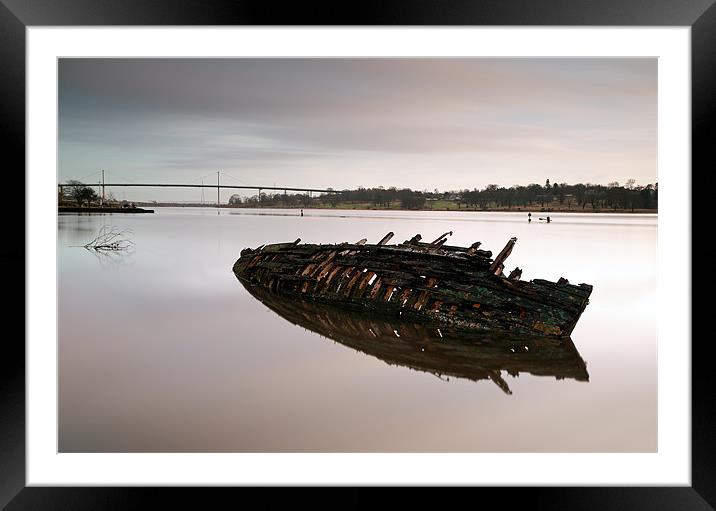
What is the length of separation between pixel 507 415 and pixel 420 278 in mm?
2570

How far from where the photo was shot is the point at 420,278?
6910 millimetres

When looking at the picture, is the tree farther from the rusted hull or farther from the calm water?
the rusted hull

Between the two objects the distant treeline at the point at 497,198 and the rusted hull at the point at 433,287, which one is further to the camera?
the distant treeline at the point at 497,198

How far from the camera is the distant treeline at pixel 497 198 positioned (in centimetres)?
694

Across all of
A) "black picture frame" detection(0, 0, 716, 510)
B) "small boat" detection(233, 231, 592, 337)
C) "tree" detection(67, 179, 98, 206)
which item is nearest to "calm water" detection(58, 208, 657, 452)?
"tree" detection(67, 179, 98, 206)

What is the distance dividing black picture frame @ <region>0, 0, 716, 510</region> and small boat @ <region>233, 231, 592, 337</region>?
2467 millimetres

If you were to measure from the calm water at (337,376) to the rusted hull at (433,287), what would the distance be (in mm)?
557

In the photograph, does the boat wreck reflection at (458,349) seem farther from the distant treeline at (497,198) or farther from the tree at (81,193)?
the tree at (81,193)

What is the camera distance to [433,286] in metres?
6.65

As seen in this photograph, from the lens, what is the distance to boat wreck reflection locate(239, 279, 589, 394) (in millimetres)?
5289
